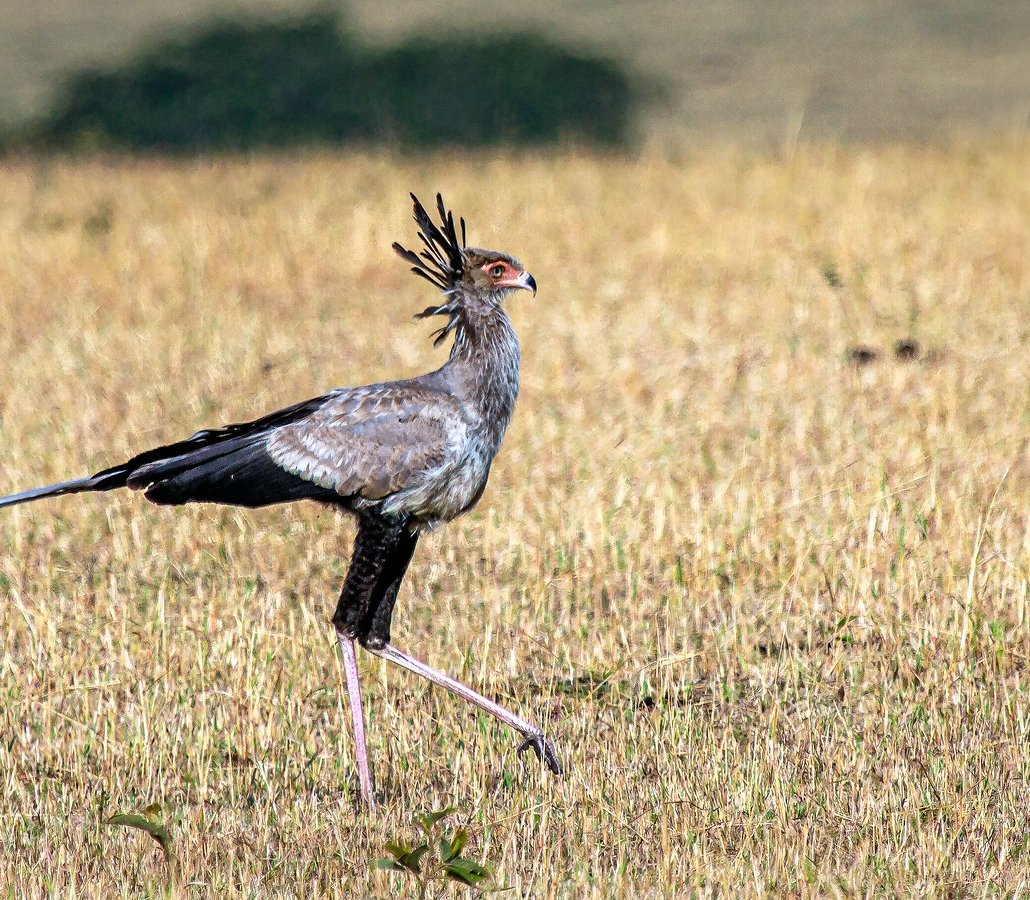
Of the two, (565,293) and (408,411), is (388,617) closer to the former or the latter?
(408,411)

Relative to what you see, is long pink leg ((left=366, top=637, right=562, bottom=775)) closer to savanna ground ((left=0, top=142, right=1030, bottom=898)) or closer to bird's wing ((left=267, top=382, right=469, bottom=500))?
savanna ground ((left=0, top=142, right=1030, bottom=898))

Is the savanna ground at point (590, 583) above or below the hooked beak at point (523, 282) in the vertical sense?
below

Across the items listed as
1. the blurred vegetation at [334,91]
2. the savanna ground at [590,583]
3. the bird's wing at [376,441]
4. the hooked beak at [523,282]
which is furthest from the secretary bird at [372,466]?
the blurred vegetation at [334,91]

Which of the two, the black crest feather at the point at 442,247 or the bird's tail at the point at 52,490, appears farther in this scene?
the black crest feather at the point at 442,247

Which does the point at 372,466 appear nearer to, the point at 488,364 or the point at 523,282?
the point at 488,364

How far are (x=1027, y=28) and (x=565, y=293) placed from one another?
141 feet

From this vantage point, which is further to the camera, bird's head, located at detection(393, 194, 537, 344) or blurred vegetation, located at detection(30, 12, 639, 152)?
blurred vegetation, located at detection(30, 12, 639, 152)

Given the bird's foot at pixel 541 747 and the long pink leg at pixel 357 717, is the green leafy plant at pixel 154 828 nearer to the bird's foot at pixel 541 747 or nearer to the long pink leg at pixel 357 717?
the long pink leg at pixel 357 717

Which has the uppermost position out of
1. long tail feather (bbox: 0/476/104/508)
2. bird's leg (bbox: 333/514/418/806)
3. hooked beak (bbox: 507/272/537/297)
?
hooked beak (bbox: 507/272/537/297)

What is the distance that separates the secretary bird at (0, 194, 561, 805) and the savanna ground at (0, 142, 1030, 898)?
0.42 meters

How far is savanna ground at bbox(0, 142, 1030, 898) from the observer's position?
4305mm

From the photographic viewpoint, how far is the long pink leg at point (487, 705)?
16.0 ft

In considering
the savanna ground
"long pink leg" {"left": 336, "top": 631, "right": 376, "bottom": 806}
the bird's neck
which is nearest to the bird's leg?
"long pink leg" {"left": 336, "top": 631, "right": 376, "bottom": 806}

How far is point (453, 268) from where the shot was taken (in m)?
5.46
